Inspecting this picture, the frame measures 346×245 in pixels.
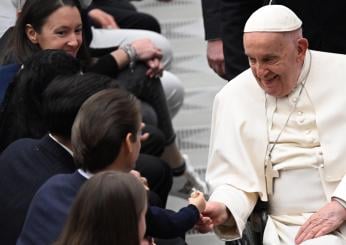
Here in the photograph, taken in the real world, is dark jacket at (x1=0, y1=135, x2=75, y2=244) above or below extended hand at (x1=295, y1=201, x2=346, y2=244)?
above

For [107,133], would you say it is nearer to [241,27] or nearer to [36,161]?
[36,161]

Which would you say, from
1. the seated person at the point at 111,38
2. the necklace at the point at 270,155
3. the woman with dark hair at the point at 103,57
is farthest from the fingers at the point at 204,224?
the seated person at the point at 111,38

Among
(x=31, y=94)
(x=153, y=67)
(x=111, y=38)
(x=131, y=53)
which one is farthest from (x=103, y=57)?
(x=31, y=94)

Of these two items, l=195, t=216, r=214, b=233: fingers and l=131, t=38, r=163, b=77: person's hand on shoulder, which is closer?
l=195, t=216, r=214, b=233: fingers

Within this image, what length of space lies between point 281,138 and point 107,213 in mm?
1370

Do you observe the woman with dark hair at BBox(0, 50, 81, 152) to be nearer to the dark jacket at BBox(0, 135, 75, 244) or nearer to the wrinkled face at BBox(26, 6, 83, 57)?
the dark jacket at BBox(0, 135, 75, 244)

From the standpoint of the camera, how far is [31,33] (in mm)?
5512

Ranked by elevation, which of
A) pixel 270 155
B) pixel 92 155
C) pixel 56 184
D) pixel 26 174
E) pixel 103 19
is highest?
pixel 92 155

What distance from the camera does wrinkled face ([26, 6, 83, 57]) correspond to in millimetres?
5492

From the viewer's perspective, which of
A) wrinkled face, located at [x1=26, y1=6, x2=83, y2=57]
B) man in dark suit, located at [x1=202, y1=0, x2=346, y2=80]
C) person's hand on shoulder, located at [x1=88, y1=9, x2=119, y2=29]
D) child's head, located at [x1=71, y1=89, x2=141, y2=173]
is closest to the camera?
child's head, located at [x1=71, y1=89, x2=141, y2=173]

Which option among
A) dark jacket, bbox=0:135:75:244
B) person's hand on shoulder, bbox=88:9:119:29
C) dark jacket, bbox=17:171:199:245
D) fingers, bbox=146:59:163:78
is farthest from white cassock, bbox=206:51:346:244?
person's hand on shoulder, bbox=88:9:119:29

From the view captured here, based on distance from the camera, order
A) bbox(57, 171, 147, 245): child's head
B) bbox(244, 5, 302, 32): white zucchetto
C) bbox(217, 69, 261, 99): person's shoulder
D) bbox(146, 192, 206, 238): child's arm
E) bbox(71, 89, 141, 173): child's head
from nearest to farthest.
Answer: bbox(57, 171, 147, 245): child's head, bbox(71, 89, 141, 173): child's head, bbox(146, 192, 206, 238): child's arm, bbox(244, 5, 302, 32): white zucchetto, bbox(217, 69, 261, 99): person's shoulder

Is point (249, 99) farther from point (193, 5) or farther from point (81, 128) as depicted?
point (193, 5)

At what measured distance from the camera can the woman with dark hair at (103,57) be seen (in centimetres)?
549
